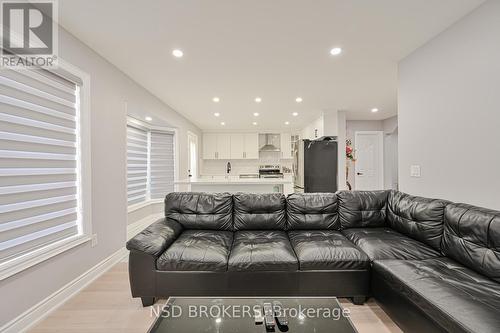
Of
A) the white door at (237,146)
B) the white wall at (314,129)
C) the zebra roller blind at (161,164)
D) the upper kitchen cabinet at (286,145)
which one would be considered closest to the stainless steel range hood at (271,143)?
the upper kitchen cabinet at (286,145)

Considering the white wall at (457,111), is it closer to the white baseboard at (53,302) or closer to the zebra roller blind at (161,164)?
the white baseboard at (53,302)

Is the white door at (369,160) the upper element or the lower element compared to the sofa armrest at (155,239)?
upper

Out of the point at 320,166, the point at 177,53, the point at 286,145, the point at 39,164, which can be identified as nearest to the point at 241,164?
the point at 286,145

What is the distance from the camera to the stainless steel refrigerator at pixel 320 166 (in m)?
4.87

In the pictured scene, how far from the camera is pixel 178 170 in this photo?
5.23 meters

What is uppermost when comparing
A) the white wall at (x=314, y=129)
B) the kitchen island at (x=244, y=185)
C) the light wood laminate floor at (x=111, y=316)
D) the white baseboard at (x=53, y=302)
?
the white wall at (x=314, y=129)

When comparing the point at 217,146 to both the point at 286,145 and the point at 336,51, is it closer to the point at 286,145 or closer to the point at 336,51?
the point at 286,145

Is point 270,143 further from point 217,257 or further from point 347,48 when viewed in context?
point 217,257

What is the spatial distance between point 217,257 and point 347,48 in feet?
8.70

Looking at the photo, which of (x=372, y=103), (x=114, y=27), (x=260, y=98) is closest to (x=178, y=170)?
(x=260, y=98)

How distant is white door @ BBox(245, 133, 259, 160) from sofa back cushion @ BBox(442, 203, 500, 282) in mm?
5984

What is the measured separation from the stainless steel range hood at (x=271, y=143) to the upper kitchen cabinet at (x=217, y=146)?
3.98ft

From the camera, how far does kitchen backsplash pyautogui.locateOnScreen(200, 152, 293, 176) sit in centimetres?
789

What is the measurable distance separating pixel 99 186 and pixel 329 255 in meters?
2.62
